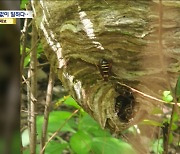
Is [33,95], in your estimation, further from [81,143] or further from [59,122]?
[81,143]

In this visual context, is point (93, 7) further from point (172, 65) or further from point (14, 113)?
point (14, 113)

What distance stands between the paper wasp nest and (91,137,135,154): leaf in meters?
0.14

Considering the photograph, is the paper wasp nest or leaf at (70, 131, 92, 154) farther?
leaf at (70, 131, 92, 154)

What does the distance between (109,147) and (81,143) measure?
0.09 m

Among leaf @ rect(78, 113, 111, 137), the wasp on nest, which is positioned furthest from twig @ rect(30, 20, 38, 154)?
the wasp on nest

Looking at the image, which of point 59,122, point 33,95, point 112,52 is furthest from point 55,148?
point 112,52

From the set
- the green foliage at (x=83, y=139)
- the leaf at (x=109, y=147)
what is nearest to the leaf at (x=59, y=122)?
the green foliage at (x=83, y=139)

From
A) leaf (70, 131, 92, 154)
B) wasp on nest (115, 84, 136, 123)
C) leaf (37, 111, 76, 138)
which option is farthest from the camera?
leaf (37, 111, 76, 138)

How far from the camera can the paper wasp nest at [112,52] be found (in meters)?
1.12

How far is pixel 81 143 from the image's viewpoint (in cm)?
127

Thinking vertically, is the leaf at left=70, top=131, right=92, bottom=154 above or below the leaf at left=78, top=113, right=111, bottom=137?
above

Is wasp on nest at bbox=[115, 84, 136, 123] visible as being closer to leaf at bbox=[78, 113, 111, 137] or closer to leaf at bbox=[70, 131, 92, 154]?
leaf at bbox=[70, 131, 92, 154]

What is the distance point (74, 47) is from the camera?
1191 millimetres

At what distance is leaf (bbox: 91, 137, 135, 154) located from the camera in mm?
1263
